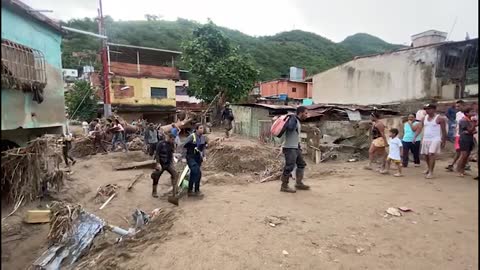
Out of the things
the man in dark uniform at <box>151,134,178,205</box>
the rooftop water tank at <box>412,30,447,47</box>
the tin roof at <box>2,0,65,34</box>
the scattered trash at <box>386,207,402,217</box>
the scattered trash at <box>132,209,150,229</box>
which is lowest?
the scattered trash at <box>132,209,150,229</box>

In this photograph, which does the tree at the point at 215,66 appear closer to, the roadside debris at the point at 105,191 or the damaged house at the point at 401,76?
the damaged house at the point at 401,76

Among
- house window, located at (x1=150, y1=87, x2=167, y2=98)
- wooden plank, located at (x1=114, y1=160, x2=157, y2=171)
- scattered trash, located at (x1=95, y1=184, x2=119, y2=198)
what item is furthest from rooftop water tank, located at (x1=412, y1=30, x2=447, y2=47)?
house window, located at (x1=150, y1=87, x2=167, y2=98)

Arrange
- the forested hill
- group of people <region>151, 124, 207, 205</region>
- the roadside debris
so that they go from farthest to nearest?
the forested hill < the roadside debris < group of people <region>151, 124, 207, 205</region>

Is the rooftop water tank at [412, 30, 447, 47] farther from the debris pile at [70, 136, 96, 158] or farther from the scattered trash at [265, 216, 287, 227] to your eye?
the debris pile at [70, 136, 96, 158]

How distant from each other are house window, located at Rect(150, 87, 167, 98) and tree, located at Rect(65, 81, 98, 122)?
4698 millimetres

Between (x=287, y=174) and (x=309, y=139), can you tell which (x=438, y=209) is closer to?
(x=287, y=174)

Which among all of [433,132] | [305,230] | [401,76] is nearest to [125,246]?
[305,230]

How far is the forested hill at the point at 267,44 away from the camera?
145 feet

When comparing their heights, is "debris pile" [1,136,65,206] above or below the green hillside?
below

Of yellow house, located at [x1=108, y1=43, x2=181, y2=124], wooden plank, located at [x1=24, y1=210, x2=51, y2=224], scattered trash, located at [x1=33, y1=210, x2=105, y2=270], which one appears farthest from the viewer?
yellow house, located at [x1=108, y1=43, x2=181, y2=124]

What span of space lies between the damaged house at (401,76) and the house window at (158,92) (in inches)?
541

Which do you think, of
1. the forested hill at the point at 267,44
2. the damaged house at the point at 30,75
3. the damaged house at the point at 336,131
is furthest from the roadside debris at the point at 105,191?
the forested hill at the point at 267,44

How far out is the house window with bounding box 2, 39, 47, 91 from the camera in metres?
5.02

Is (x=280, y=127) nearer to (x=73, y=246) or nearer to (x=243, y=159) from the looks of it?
(x=73, y=246)
